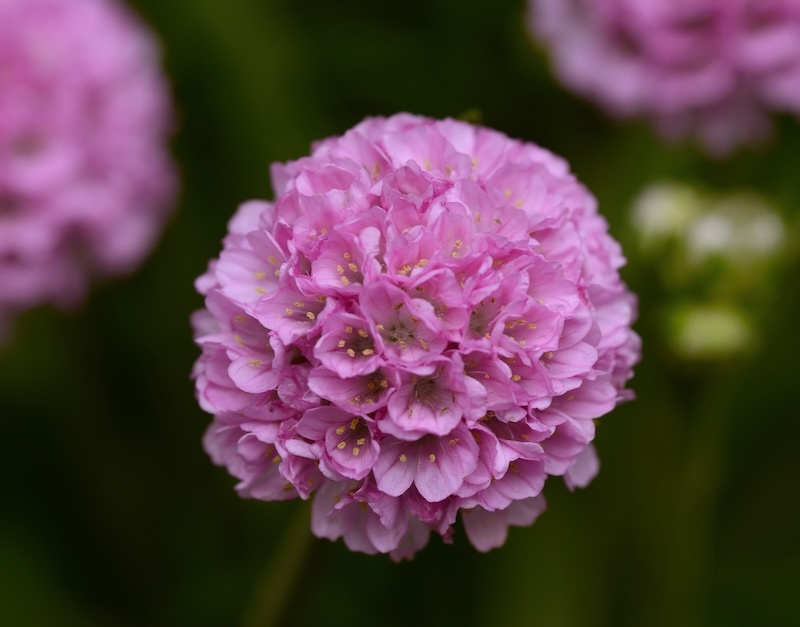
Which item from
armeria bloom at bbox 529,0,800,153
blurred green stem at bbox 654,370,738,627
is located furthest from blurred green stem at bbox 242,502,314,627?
armeria bloom at bbox 529,0,800,153

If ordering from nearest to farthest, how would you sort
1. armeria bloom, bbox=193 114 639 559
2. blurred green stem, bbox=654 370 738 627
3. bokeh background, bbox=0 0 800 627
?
armeria bloom, bbox=193 114 639 559
blurred green stem, bbox=654 370 738 627
bokeh background, bbox=0 0 800 627

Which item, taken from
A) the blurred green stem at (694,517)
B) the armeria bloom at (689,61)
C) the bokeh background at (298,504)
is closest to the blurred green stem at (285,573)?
the bokeh background at (298,504)

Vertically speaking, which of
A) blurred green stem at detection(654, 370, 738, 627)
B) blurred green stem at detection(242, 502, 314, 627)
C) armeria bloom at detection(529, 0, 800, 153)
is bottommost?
blurred green stem at detection(242, 502, 314, 627)

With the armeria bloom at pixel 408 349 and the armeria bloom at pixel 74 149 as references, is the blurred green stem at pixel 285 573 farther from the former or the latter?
the armeria bloom at pixel 74 149

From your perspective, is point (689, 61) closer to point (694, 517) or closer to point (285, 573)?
point (694, 517)

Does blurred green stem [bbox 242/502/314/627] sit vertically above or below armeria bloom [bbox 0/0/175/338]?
below

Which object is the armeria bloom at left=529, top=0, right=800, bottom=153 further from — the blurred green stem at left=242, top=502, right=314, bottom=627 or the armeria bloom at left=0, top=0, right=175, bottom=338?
the blurred green stem at left=242, top=502, right=314, bottom=627

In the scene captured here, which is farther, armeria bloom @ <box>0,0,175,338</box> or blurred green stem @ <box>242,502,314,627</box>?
armeria bloom @ <box>0,0,175,338</box>
